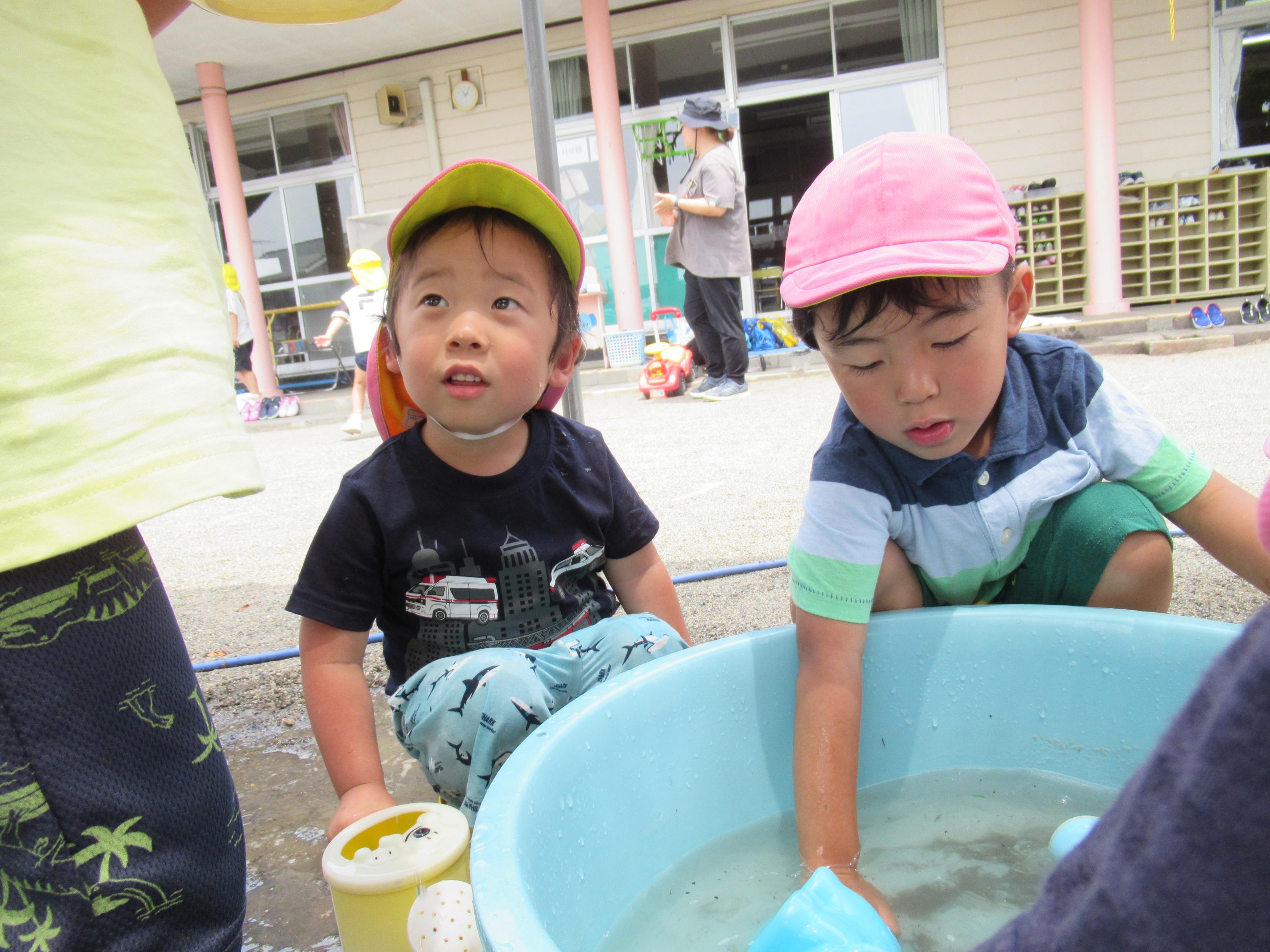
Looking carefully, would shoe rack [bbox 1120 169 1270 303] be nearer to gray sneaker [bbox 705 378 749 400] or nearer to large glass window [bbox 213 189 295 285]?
gray sneaker [bbox 705 378 749 400]

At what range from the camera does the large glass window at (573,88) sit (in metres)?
8.28

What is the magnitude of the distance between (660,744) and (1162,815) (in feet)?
2.69

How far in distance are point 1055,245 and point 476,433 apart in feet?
24.4

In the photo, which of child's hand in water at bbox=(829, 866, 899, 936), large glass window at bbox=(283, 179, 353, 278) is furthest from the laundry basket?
child's hand in water at bbox=(829, 866, 899, 936)

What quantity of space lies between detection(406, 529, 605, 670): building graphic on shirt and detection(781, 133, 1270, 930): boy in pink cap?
36cm

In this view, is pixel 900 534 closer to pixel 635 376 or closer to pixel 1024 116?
pixel 635 376

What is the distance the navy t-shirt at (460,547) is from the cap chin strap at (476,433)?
0.14ft

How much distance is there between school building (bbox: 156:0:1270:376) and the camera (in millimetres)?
7109

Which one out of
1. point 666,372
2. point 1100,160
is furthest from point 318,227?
point 1100,160

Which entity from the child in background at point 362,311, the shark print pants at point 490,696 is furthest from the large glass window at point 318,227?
the shark print pants at point 490,696

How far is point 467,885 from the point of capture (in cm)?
77

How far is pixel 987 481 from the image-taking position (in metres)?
1.16

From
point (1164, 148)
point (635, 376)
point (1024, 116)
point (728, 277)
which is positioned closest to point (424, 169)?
point (635, 376)

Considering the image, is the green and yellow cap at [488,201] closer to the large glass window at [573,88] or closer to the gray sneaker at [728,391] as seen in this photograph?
the gray sneaker at [728,391]
